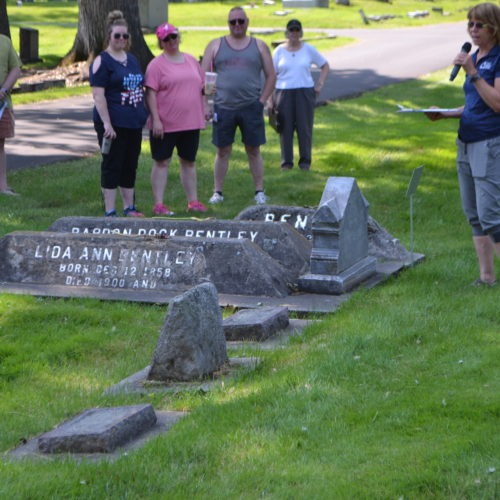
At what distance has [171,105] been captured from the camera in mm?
11320

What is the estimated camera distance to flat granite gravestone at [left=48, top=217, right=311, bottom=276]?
925 centimetres

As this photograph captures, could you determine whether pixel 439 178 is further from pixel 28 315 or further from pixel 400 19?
pixel 400 19

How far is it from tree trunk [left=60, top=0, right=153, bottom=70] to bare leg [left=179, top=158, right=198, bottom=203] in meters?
10.7

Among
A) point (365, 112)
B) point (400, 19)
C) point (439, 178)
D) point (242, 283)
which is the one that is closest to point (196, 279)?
point (242, 283)

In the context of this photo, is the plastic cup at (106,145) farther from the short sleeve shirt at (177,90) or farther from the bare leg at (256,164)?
the bare leg at (256,164)

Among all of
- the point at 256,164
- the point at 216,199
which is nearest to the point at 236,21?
the point at 256,164

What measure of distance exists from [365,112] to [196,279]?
39.2 ft

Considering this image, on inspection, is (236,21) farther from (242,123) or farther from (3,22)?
(3,22)

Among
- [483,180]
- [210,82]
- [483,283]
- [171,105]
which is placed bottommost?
[483,283]

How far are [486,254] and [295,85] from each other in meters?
5.72

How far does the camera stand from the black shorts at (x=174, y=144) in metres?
11.5

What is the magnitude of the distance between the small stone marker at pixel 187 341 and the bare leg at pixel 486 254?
255cm

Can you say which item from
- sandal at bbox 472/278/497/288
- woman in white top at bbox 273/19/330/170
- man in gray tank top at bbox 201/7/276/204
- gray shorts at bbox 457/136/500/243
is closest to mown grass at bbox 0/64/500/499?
sandal at bbox 472/278/497/288

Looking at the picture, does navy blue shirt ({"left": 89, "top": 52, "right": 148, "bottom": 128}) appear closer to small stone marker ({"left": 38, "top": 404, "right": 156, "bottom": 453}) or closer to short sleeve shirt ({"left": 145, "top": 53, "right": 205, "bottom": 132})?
short sleeve shirt ({"left": 145, "top": 53, "right": 205, "bottom": 132})
